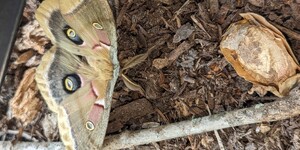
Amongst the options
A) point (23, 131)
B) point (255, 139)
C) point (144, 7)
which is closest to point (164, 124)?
point (255, 139)

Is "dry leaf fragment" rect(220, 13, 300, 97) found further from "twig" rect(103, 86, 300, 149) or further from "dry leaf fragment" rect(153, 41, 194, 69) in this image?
"dry leaf fragment" rect(153, 41, 194, 69)

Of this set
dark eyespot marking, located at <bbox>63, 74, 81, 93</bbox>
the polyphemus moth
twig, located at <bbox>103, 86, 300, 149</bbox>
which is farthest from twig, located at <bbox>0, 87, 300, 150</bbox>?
dark eyespot marking, located at <bbox>63, 74, 81, 93</bbox>

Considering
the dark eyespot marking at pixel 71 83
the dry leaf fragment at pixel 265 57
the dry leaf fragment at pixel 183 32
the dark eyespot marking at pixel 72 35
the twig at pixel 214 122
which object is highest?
the dark eyespot marking at pixel 72 35

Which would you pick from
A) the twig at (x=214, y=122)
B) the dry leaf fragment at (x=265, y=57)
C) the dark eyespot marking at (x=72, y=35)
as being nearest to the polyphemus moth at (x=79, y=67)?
A: the dark eyespot marking at (x=72, y=35)

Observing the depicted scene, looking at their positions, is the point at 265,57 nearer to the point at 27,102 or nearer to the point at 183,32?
the point at 183,32

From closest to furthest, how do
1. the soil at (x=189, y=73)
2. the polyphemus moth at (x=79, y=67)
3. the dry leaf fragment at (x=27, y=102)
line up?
the polyphemus moth at (x=79, y=67) < the soil at (x=189, y=73) < the dry leaf fragment at (x=27, y=102)

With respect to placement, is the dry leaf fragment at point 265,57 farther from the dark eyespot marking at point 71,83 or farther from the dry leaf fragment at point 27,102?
the dry leaf fragment at point 27,102
